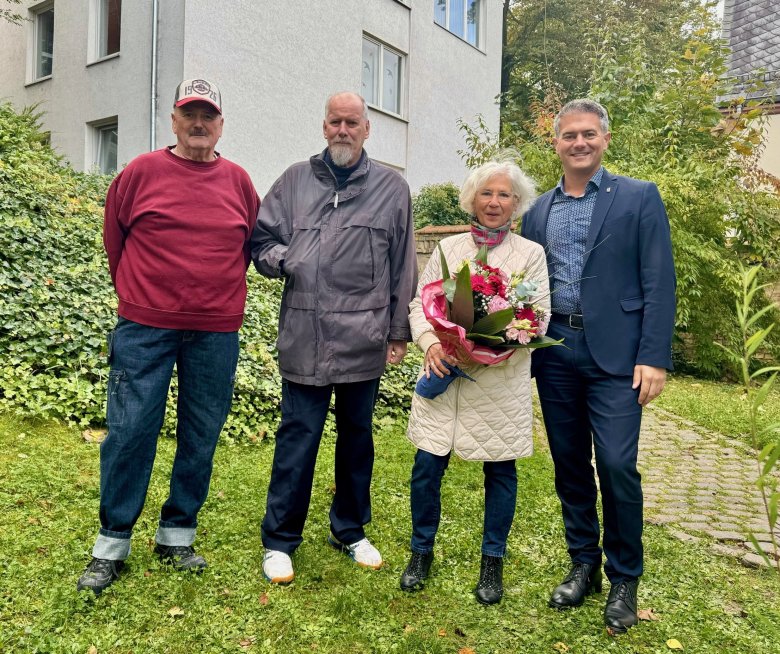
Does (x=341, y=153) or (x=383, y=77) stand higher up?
(x=383, y=77)

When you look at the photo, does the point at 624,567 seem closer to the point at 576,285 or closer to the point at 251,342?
the point at 576,285

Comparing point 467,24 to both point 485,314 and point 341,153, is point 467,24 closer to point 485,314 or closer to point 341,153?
point 341,153

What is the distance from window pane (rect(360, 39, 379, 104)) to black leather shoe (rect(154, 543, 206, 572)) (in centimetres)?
1332

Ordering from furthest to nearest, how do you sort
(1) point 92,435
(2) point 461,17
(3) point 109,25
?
(2) point 461,17 → (3) point 109,25 → (1) point 92,435

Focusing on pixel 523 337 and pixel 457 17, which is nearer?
pixel 523 337

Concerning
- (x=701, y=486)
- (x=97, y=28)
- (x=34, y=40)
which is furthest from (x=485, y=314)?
(x=34, y=40)

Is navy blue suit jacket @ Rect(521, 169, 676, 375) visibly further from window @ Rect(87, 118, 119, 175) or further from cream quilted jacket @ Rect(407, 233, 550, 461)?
window @ Rect(87, 118, 119, 175)

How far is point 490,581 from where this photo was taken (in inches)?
Answer: 127

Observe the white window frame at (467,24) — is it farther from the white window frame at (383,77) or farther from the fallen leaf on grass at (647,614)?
the fallen leaf on grass at (647,614)

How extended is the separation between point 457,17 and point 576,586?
1732 centimetres

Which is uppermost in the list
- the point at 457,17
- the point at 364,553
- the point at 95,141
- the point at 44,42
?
the point at 457,17

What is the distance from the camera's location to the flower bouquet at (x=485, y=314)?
283 centimetres

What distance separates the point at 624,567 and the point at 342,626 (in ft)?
4.13

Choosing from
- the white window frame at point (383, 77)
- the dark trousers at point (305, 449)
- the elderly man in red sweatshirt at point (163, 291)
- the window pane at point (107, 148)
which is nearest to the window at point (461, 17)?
the white window frame at point (383, 77)
